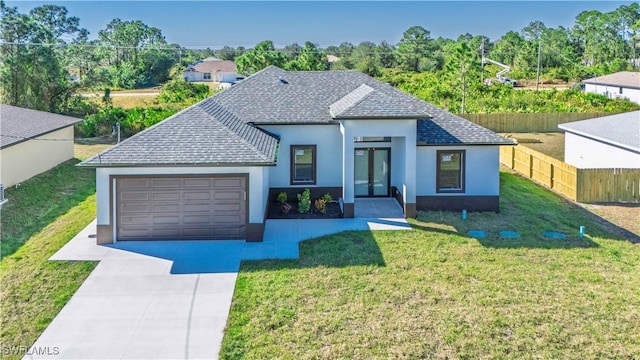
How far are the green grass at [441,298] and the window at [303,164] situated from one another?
4.29 metres

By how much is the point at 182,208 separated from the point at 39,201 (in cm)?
794

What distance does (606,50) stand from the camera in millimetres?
81250

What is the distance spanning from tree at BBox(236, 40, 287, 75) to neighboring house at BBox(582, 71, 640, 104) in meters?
36.2

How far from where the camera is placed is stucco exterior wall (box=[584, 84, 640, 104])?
50.1 metres

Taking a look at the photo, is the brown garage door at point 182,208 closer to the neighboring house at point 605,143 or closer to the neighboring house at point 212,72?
the neighboring house at point 605,143

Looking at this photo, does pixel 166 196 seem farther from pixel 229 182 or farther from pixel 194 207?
pixel 229 182

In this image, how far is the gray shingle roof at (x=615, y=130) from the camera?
2055 centimetres

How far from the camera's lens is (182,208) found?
14.0m

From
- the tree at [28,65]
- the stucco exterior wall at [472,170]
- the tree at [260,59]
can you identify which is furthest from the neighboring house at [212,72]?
the stucco exterior wall at [472,170]

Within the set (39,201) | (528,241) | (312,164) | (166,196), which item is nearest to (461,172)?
(528,241)

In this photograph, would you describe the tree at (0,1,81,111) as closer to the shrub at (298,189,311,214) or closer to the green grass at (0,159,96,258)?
the green grass at (0,159,96,258)

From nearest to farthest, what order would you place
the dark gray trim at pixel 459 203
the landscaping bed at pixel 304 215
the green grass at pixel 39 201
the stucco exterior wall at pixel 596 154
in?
the green grass at pixel 39 201, the landscaping bed at pixel 304 215, the dark gray trim at pixel 459 203, the stucco exterior wall at pixel 596 154

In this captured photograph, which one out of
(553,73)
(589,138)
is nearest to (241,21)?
(589,138)

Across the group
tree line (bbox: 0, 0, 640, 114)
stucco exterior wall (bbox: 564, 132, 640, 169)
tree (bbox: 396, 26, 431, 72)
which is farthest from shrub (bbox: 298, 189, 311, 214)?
tree (bbox: 396, 26, 431, 72)
